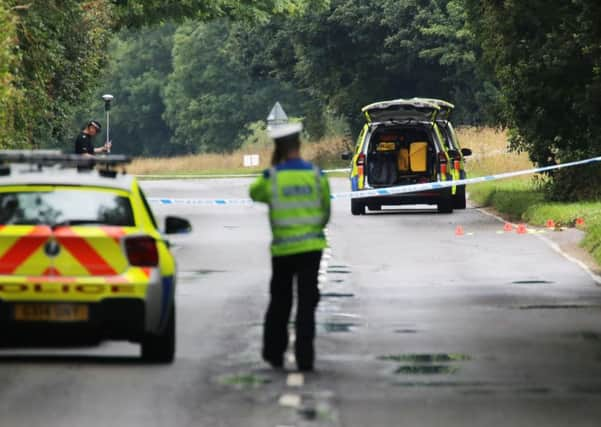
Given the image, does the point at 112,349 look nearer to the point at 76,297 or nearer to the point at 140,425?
the point at 76,297

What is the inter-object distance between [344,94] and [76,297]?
6862 cm

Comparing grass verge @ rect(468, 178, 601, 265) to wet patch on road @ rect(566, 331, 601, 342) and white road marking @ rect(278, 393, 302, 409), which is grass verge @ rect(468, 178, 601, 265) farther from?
white road marking @ rect(278, 393, 302, 409)

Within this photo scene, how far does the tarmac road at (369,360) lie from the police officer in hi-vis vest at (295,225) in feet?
0.74

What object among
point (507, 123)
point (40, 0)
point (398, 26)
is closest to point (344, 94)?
point (398, 26)

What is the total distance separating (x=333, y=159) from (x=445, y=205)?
156 ft

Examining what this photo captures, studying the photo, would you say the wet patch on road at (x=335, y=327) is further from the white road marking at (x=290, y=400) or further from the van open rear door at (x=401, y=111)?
the van open rear door at (x=401, y=111)

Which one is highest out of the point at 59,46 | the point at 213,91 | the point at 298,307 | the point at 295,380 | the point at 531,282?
the point at 213,91

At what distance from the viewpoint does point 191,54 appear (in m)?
126

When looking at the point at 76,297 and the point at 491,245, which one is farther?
the point at 491,245

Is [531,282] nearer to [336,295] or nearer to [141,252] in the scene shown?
[336,295]

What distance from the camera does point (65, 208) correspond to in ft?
42.2

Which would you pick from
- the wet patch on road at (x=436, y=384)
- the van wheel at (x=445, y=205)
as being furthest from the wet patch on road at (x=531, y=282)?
the van wheel at (x=445, y=205)

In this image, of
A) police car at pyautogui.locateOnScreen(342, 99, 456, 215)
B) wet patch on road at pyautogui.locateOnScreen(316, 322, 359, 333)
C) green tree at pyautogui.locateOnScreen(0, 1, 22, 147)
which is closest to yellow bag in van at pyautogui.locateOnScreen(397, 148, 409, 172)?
police car at pyautogui.locateOnScreen(342, 99, 456, 215)

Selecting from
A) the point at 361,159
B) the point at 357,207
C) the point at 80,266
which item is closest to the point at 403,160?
the point at 357,207
